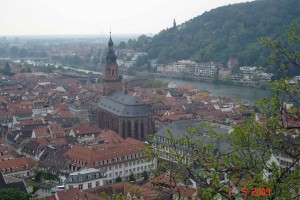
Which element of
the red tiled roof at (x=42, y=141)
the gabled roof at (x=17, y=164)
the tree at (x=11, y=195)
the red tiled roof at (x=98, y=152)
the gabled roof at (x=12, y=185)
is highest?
the tree at (x=11, y=195)

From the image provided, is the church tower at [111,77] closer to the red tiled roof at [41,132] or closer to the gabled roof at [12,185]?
the red tiled roof at [41,132]

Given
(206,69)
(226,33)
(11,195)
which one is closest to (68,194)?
(11,195)

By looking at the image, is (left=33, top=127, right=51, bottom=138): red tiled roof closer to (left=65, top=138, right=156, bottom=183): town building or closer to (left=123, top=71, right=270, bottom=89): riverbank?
(left=65, top=138, right=156, bottom=183): town building

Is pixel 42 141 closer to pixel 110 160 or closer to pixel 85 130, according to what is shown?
pixel 85 130

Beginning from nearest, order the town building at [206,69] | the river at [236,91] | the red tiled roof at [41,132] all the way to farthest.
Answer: the red tiled roof at [41,132] → the river at [236,91] → the town building at [206,69]

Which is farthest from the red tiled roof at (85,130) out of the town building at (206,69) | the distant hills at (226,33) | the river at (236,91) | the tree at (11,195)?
the town building at (206,69)

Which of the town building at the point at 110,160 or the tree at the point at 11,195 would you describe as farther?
the town building at the point at 110,160

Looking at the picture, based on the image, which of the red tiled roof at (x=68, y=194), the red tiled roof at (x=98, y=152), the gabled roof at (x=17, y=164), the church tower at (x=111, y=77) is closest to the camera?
the red tiled roof at (x=68, y=194)

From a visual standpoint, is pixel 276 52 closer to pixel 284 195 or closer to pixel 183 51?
pixel 284 195

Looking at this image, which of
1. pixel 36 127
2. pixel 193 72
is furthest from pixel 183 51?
pixel 36 127
